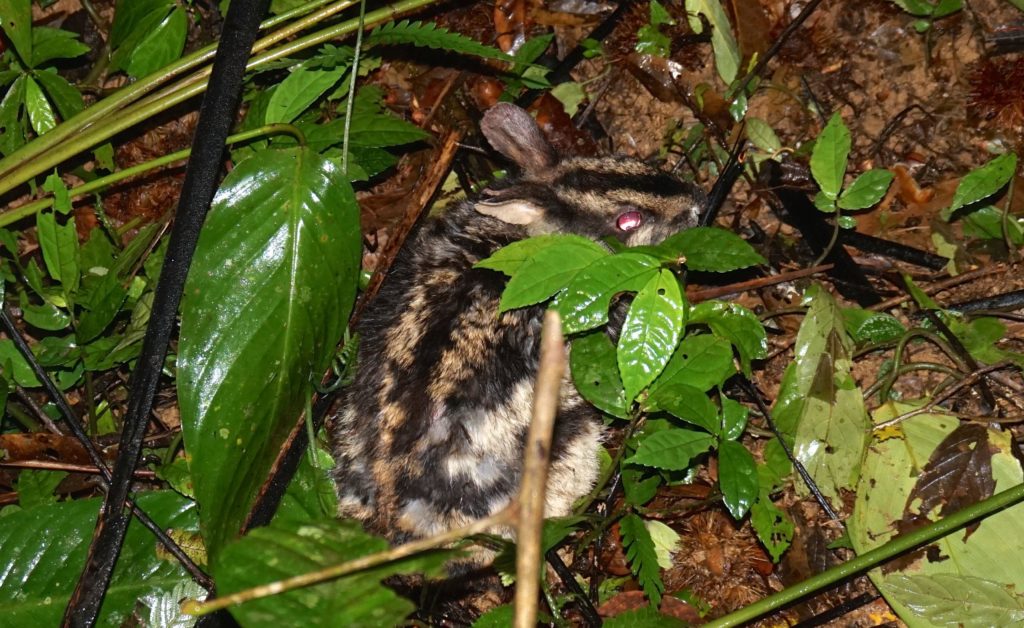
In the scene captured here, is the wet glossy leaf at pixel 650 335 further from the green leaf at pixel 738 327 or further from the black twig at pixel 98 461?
the black twig at pixel 98 461

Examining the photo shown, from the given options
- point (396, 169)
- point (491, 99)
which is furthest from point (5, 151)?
point (491, 99)

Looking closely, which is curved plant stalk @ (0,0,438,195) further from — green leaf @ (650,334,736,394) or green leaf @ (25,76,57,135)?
green leaf @ (650,334,736,394)

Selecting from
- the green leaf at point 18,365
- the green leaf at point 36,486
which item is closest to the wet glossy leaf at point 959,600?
the green leaf at point 36,486

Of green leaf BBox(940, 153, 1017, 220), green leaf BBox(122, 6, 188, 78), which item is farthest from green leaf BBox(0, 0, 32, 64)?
green leaf BBox(940, 153, 1017, 220)

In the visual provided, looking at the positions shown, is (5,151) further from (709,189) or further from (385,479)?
(709,189)

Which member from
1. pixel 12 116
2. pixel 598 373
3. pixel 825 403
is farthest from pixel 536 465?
pixel 12 116

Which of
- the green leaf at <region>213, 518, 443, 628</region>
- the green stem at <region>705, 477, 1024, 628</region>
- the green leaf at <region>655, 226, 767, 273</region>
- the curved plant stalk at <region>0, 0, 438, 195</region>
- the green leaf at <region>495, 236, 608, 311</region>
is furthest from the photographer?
the curved plant stalk at <region>0, 0, 438, 195</region>

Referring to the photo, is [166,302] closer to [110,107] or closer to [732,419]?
[110,107]
